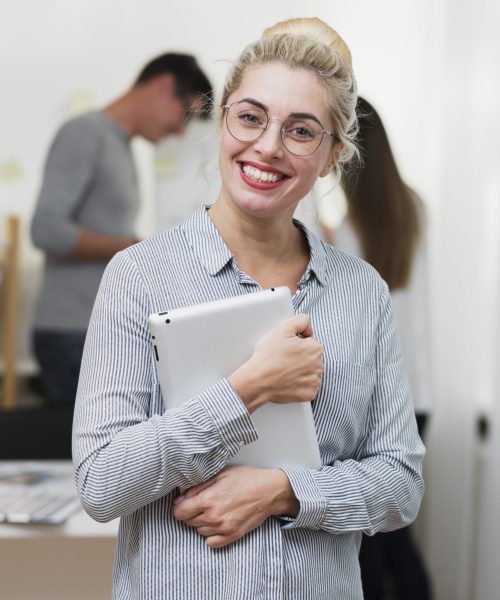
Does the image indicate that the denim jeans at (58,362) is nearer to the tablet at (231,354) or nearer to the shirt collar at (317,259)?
the shirt collar at (317,259)

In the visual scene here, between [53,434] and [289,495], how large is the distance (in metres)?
1.47

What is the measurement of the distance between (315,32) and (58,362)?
5.89 feet

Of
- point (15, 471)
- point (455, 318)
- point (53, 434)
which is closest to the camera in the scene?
point (15, 471)

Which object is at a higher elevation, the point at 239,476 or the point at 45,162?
the point at 45,162

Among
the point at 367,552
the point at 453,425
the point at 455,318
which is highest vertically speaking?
the point at 455,318

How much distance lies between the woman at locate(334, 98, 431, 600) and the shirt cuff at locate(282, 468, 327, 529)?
48.4 inches

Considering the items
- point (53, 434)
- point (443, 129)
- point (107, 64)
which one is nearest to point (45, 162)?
point (107, 64)

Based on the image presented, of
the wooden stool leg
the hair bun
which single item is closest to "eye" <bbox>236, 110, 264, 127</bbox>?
the hair bun

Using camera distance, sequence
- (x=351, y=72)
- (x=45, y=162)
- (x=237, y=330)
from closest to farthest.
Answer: (x=237, y=330) → (x=351, y=72) → (x=45, y=162)

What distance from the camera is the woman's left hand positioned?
1.08 metres

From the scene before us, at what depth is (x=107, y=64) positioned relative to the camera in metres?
2.84

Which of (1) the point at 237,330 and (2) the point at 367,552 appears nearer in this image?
(1) the point at 237,330

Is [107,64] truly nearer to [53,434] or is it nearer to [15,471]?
[53,434]

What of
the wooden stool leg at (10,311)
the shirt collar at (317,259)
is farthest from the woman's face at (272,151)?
Answer: the wooden stool leg at (10,311)
